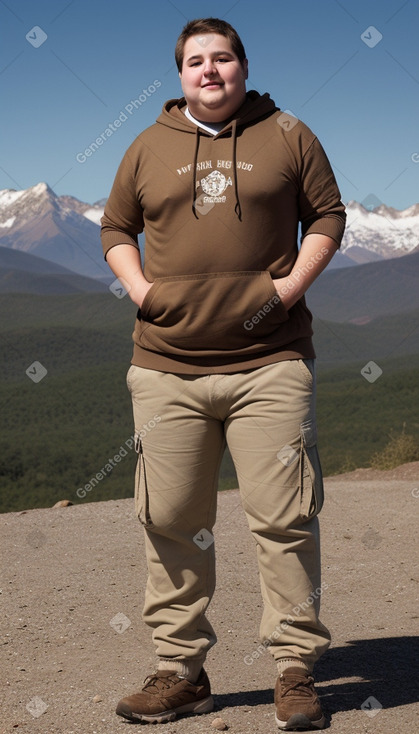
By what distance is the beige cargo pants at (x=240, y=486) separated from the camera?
10.4 feet

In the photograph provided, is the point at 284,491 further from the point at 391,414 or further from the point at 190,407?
the point at 391,414

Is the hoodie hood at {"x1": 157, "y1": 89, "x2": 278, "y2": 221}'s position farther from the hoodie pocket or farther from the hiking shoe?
the hiking shoe

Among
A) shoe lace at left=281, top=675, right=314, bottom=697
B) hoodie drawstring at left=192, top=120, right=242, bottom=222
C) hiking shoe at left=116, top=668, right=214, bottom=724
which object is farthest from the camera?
hiking shoe at left=116, top=668, right=214, bottom=724

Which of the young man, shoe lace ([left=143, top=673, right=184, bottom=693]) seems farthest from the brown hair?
shoe lace ([left=143, top=673, right=184, bottom=693])

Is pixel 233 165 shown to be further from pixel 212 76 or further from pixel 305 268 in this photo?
pixel 305 268

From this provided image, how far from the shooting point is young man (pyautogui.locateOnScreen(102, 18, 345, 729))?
3.12 meters

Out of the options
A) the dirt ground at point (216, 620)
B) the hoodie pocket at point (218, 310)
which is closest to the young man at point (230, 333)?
the hoodie pocket at point (218, 310)

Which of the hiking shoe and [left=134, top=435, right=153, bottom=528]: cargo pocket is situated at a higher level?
[left=134, top=435, right=153, bottom=528]: cargo pocket

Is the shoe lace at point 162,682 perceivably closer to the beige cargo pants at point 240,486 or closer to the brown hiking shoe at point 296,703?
the beige cargo pants at point 240,486

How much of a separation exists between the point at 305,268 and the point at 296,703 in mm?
1533

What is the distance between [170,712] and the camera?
11.1ft

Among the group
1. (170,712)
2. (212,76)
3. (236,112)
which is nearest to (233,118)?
(236,112)

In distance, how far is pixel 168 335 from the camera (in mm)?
3201

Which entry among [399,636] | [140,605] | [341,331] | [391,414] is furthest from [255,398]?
[341,331]
